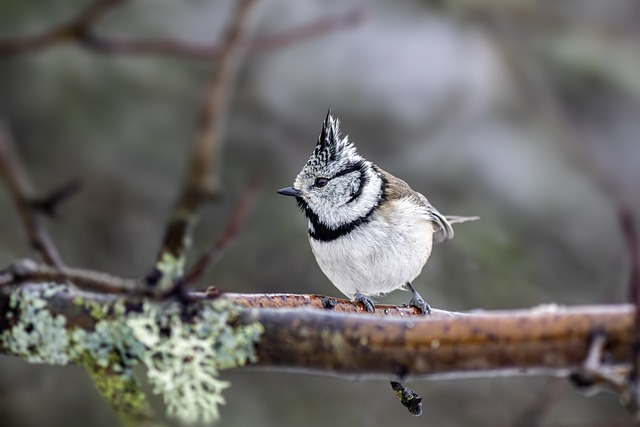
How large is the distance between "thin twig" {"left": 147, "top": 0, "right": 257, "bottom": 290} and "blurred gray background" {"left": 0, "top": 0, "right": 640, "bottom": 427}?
5.08ft

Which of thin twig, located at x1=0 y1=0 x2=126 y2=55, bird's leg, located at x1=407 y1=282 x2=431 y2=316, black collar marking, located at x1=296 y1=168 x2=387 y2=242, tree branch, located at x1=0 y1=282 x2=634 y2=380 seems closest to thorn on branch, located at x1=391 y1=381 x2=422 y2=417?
tree branch, located at x1=0 y1=282 x2=634 y2=380

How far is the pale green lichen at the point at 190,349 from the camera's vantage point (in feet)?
5.02

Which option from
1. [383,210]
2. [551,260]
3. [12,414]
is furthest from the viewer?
[551,260]

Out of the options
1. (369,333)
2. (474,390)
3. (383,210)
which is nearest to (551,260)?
(474,390)

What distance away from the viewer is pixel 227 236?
3.84 feet

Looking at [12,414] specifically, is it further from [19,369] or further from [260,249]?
[260,249]

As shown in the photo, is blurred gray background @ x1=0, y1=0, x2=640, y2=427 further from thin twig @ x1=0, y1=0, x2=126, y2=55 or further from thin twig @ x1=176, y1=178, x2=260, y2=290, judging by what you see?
thin twig @ x1=176, y1=178, x2=260, y2=290

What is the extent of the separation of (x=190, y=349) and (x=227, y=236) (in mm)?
445

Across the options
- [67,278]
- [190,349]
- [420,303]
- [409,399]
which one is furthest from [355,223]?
[67,278]

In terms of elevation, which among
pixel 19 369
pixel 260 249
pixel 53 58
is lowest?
pixel 19 369

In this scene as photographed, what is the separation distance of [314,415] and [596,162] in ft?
5.96

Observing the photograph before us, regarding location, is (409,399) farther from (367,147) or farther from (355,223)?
(367,147)

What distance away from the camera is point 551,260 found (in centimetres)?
464

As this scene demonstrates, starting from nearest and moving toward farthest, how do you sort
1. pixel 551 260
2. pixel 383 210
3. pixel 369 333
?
pixel 369 333 → pixel 383 210 → pixel 551 260
